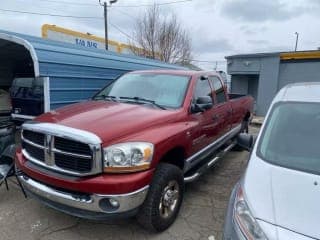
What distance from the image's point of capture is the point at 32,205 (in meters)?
3.88

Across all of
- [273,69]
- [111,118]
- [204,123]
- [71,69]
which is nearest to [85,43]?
[273,69]

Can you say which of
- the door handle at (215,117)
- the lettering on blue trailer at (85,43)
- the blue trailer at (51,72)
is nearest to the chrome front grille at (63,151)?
the door handle at (215,117)

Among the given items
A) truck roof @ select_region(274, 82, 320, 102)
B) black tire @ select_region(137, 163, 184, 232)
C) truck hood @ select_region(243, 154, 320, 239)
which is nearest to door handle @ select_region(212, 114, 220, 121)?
truck roof @ select_region(274, 82, 320, 102)

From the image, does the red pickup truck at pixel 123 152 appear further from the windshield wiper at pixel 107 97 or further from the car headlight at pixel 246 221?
the car headlight at pixel 246 221

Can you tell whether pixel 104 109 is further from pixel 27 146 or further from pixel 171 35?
pixel 171 35

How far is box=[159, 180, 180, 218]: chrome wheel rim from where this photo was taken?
3.26 m

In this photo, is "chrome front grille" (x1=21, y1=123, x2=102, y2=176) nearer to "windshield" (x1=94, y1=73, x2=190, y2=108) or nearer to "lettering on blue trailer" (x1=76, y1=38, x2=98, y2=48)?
"windshield" (x1=94, y1=73, x2=190, y2=108)

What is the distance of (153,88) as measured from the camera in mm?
4254

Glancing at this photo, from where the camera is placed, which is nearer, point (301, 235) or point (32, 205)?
point (301, 235)

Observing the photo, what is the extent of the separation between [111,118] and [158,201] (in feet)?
3.44

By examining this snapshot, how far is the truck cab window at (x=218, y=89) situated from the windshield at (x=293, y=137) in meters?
2.04

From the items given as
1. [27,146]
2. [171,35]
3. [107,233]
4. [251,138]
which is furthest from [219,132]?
[171,35]

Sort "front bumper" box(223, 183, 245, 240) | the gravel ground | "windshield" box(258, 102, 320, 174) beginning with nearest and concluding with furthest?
1. "front bumper" box(223, 183, 245, 240)
2. "windshield" box(258, 102, 320, 174)
3. the gravel ground

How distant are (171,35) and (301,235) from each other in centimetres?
1986
